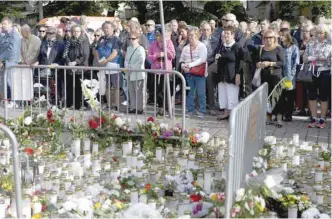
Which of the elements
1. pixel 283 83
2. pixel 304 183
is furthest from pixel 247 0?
pixel 304 183

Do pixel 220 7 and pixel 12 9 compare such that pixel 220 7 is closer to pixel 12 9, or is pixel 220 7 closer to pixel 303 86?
pixel 12 9

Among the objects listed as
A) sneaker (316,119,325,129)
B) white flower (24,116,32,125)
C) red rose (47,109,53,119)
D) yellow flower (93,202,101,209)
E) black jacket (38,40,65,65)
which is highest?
black jacket (38,40,65,65)

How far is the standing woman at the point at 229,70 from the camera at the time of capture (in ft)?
33.9

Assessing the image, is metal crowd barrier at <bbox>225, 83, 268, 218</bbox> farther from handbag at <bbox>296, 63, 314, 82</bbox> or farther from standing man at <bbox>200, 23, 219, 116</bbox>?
standing man at <bbox>200, 23, 219, 116</bbox>

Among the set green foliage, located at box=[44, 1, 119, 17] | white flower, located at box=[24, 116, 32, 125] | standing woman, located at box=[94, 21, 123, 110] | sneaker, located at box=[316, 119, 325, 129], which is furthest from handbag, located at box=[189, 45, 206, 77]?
green foliage, located at box=[44, 1, 119, 17]

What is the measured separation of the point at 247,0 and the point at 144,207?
86.7ft

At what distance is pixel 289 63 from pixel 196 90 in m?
1.73

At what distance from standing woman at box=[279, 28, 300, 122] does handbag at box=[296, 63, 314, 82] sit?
0.10m

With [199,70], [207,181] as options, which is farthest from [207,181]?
[199,70]

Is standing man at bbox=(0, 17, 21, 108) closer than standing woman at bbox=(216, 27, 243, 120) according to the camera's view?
No

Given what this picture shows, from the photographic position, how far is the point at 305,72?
404 inches

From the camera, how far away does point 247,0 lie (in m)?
30.8

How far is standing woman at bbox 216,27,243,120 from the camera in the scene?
1034cm

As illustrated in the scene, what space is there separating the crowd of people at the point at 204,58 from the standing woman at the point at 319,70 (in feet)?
0.05
